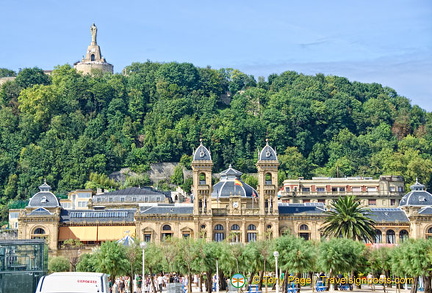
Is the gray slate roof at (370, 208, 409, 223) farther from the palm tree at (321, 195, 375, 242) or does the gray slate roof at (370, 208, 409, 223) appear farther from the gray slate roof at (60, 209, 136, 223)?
the gray slate roof at (60, 209, 136, 223)

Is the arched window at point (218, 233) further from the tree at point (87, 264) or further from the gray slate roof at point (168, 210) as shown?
the tree at point (87, 264)

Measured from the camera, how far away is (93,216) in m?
137

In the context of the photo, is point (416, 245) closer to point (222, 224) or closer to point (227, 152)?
point (222, 224)

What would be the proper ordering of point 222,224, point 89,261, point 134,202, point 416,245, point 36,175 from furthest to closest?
point 36,175 < point 134,202 < point 222,224 < point 89,261 < point 416,245

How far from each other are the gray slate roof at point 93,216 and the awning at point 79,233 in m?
1.21

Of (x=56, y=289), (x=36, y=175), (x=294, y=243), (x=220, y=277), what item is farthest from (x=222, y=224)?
(x=56, y=289)

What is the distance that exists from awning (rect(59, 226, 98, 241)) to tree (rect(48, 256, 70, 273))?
2269 centimetres

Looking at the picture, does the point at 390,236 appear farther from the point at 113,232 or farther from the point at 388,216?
the point at 113,232

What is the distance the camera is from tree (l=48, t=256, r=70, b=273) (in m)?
106

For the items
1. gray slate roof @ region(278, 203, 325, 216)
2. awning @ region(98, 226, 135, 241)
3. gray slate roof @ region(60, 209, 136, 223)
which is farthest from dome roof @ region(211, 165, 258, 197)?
awning @ region(98, 226, 135, 241)

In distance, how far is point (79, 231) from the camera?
5285 inches

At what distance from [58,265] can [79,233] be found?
2699 cm

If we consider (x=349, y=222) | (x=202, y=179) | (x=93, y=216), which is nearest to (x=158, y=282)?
(x=349, y=222)

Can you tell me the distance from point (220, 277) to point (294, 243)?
11519mm
